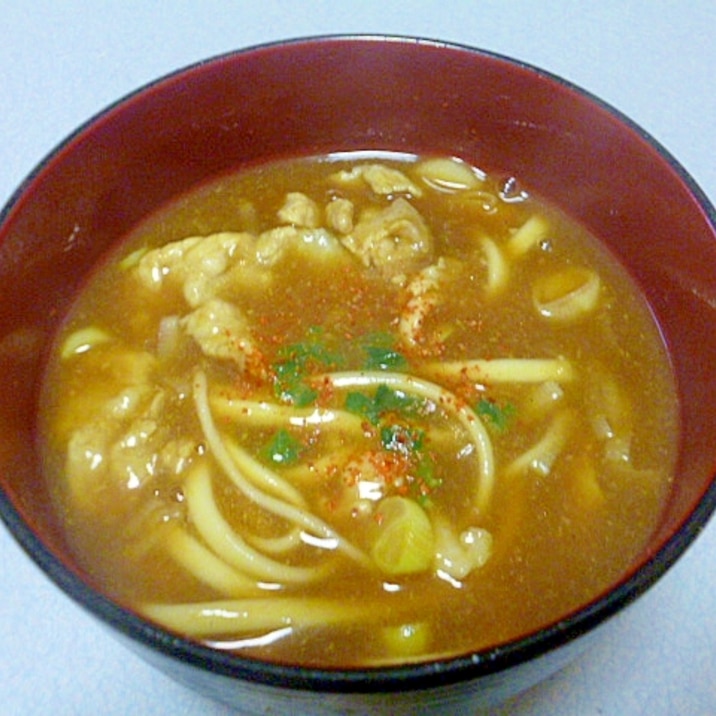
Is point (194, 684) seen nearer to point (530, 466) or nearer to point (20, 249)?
point (530, 466)

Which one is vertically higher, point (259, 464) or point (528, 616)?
point (259, 464)

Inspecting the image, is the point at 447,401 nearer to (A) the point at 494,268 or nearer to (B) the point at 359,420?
(B) the point at 359,420

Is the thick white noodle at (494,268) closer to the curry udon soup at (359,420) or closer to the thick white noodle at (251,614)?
the curry udon soup at (359,420)

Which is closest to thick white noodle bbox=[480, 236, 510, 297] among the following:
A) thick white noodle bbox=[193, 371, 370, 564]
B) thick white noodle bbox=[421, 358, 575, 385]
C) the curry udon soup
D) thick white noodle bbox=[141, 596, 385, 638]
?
the curry udon soup

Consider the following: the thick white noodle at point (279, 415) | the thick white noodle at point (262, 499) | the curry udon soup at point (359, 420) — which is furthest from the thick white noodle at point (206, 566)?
the thick white noodle at point (279, 415)

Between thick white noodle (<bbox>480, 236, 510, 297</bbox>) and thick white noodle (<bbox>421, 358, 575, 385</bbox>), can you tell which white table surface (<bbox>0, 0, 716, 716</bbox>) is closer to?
thick white noodle (<bbox>480, 236, 510, 297</bbox>)

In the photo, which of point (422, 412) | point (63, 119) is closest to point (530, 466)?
point (422, 412)

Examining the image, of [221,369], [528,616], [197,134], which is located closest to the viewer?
[528,616]

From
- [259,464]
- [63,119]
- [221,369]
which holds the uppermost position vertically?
[63,119]

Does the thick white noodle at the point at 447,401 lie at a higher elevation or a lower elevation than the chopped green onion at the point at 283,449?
higher
